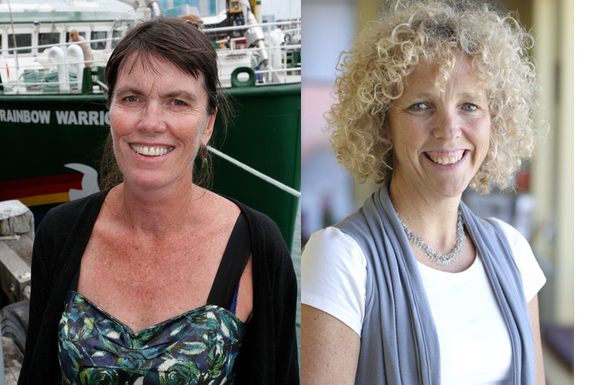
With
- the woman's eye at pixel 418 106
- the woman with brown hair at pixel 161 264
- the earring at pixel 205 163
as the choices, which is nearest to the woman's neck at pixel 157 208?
the woman with brown hair at pixel 161 264

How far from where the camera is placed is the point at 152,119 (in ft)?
4.09

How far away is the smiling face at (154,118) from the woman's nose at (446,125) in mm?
656

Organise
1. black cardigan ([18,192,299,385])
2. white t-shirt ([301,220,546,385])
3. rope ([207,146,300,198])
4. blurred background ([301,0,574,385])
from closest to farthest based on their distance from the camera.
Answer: white t-shirt ([301,220,546,385]) → black cardigan ([18,192,299,385]) → blurred background ([301,0,574,385]) → rope ([207,146,300,198])

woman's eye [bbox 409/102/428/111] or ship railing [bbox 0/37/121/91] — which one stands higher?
ship railing [bbox 0/37/121/91]

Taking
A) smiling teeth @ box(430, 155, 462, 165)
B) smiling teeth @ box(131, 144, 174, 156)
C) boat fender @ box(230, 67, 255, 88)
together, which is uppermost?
boat fender @ box(230, 67, 255, 88)

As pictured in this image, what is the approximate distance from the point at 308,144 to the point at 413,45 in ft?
1.56

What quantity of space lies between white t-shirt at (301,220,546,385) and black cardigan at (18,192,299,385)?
0.14m

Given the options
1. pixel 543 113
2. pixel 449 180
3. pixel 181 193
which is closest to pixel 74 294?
pixel 181 193

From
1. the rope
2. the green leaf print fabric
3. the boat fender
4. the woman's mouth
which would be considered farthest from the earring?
the woman's mouth

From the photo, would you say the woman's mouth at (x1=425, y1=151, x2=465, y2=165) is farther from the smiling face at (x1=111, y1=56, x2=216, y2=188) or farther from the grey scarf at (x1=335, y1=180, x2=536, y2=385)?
the smiling face at (x1=111, y1=56, x2=216, y2=188)

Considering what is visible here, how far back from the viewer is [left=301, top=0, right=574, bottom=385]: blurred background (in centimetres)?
155

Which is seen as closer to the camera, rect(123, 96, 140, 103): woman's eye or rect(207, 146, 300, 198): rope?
rect(123, 96, 140, 103): woman's eye

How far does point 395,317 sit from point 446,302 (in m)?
0.20

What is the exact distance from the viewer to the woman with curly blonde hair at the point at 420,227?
4.10ft
